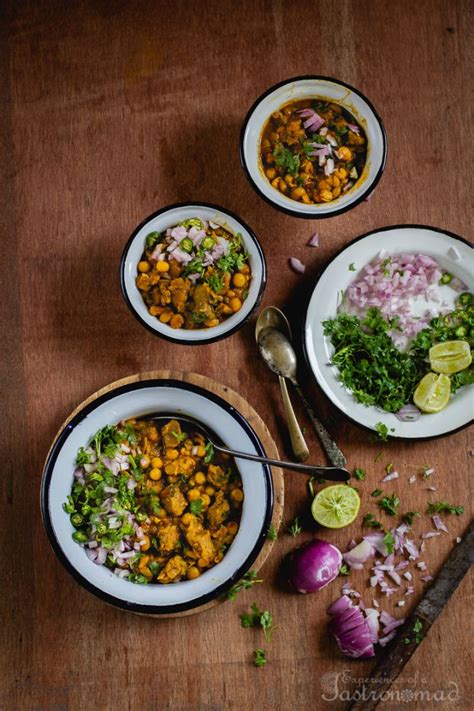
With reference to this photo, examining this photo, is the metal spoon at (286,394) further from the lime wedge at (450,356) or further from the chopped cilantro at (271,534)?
the lime wedge at (450,356)

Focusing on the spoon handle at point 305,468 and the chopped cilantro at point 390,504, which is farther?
the chopped cilantro at point 390,504

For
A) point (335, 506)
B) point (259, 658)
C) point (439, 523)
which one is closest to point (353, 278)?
point (335, 506)

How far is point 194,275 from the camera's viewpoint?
224 cm

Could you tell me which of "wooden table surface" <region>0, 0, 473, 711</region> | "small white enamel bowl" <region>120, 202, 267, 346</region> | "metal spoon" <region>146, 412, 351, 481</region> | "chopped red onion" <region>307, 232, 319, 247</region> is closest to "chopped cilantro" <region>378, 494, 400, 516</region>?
"wooden table surface" <region>0, 0, 473, 711</region>

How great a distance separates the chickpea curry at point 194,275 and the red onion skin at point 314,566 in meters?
0.80

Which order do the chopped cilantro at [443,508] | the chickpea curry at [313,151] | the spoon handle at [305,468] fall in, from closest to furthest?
the spoon handle at [305,468] < the chickpea curry at [313,151] < the chopped cilantro at [443,508]

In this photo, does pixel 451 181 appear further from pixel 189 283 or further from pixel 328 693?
pixel 328 693

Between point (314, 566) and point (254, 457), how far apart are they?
0.44m

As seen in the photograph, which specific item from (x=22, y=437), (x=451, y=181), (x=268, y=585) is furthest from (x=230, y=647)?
(x=451, y=181)

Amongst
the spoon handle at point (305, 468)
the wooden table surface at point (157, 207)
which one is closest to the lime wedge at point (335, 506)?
the wooden table surface at point (157, 207)

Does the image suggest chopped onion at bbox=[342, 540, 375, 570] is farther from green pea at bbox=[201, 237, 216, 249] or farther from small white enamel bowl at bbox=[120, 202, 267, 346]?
green pea at bbox=[201, 237, 216, 249]

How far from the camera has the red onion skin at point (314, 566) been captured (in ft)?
7.64

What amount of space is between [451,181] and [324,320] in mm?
692

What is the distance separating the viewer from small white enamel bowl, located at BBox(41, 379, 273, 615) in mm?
2195
